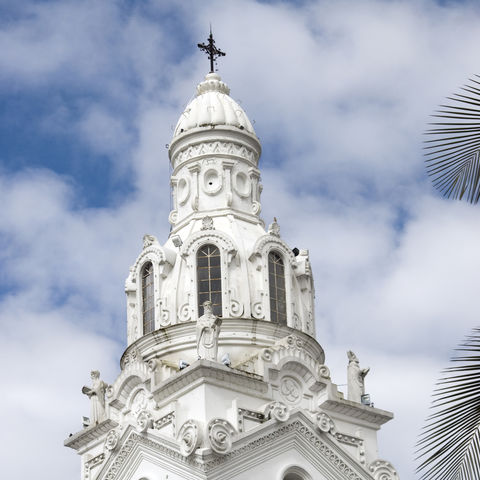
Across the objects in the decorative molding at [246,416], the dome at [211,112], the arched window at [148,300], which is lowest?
the decorative molding at [246,416]

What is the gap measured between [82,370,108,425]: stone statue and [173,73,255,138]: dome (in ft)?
30.9

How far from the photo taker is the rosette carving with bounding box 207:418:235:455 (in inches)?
1180

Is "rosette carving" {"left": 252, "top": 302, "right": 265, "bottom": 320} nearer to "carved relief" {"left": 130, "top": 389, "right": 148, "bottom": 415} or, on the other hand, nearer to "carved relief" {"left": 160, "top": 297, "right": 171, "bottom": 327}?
"carved relief" {"left": 160, "top": 297, "right": 171, "bottom": 327}

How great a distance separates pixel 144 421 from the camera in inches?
1257

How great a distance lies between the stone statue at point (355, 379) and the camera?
34688 mm

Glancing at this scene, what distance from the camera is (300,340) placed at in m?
34.6

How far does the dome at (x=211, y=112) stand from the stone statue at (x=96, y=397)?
30.9 ft

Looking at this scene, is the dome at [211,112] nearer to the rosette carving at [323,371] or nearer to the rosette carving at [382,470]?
the rosette carving at [323,371]

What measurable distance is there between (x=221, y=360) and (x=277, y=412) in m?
2.57

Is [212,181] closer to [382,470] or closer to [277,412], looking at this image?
[277,412]

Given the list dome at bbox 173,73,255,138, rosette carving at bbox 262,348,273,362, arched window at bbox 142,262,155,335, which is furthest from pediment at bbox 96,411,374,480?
dome at bbox 173,73,255,138

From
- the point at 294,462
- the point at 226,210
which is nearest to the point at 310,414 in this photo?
the point at 294,462

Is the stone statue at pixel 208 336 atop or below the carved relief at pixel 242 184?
below

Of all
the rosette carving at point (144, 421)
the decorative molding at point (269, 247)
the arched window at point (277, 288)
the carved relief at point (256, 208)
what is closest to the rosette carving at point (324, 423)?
the arched window at point (277, 288)
